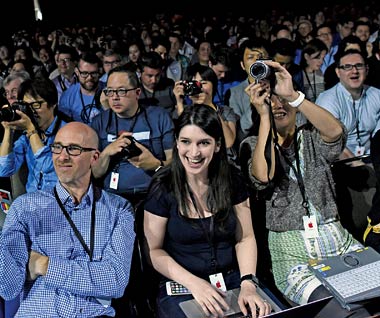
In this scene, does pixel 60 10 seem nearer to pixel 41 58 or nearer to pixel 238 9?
pixel 238 9

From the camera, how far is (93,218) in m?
2.12

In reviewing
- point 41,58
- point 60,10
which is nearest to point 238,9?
point 60,10

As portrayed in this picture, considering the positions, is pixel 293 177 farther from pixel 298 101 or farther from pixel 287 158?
pixel 298 101

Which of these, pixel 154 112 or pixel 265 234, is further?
pixel 154 112

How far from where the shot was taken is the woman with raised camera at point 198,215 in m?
2.21

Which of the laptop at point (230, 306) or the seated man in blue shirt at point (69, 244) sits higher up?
the seated man in blue shirt at point (69, 244)

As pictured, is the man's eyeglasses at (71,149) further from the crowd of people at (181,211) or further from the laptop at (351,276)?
the laptop at (351,276)

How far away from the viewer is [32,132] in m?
2.89

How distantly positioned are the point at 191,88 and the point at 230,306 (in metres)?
1.82

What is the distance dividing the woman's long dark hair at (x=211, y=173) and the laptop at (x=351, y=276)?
0.50m

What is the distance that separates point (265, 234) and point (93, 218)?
34.4 inches

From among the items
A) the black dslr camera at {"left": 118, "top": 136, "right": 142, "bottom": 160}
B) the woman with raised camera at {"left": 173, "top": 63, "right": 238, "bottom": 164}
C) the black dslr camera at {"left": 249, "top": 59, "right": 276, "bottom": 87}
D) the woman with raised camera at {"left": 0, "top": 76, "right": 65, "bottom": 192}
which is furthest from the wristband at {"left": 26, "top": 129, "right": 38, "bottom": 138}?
the black dslr camera at {"left": 249, "top": 59, "right": 276, "bottom": 87}

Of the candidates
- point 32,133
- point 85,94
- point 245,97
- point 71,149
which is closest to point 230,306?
point 71,149

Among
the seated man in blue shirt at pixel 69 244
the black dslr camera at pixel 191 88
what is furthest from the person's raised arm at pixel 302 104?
the black dslr camera at pixel 191 88
